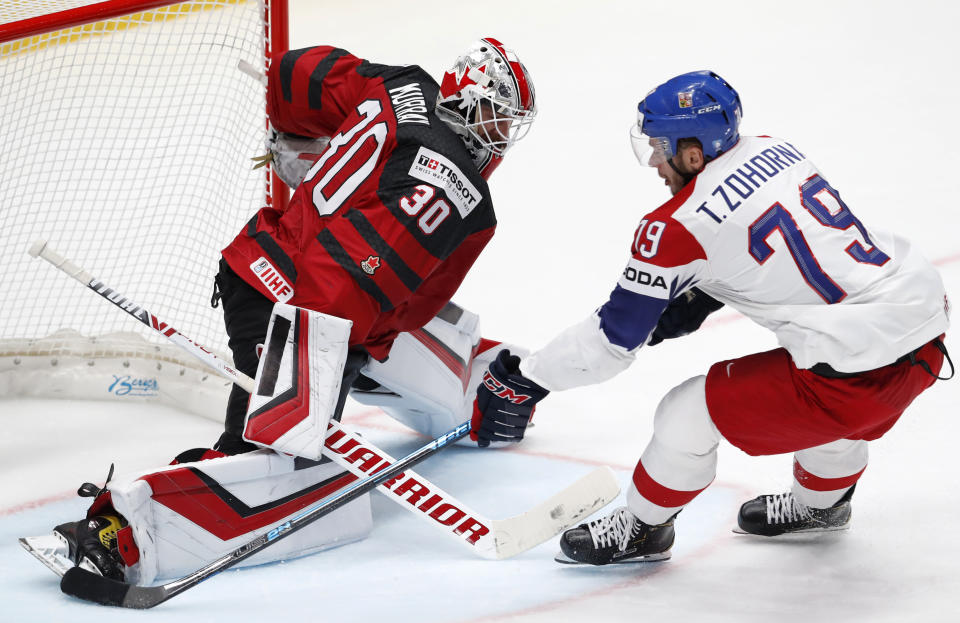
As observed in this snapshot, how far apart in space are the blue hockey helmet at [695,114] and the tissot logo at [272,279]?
3.07 feet

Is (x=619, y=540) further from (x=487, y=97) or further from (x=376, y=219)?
(x=487, y=97)

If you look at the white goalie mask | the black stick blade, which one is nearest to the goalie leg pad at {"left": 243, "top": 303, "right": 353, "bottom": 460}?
the black stick blade

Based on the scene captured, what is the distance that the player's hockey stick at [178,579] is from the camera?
2.08 metres

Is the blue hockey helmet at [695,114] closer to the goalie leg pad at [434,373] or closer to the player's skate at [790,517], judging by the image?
the player's skate at [790,517]

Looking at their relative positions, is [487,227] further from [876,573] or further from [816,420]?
[876,573]

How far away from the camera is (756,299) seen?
2.05m

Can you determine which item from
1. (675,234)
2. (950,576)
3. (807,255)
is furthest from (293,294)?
(950,576)

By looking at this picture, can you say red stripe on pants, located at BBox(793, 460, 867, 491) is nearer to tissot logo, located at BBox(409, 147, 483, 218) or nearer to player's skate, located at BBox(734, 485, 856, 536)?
player's skate, located at BBox(734, 485, 856, 536)

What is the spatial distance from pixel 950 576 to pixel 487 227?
4.16 ft

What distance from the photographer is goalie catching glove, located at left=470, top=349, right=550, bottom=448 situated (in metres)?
2.26

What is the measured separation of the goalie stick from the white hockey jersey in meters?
0.44

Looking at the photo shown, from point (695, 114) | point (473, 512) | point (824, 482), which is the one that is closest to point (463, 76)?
point (695, 114)

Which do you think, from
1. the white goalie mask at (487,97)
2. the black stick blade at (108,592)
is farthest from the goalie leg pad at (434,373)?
the black stick blade at (108,592)

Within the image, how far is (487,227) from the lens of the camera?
2.60 metres
